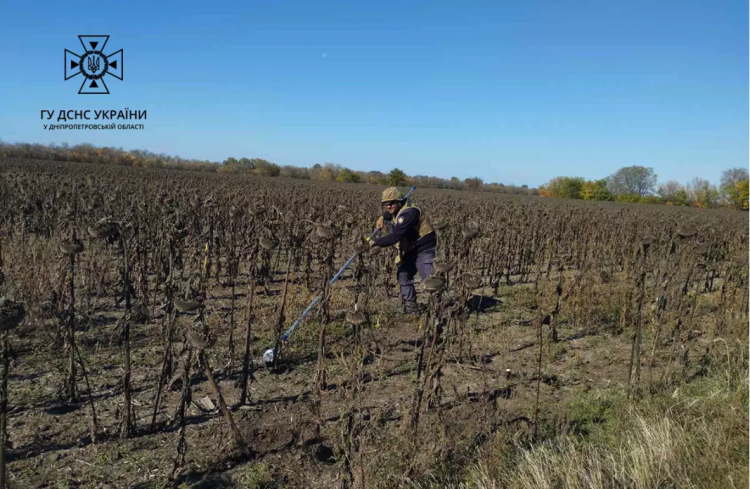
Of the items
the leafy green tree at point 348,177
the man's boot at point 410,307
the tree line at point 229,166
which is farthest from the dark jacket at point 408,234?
the leafy green tree at point 348,177

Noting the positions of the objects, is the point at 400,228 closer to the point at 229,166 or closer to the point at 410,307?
the point at 410,307

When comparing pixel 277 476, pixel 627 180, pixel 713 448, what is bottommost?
pixel 277 476

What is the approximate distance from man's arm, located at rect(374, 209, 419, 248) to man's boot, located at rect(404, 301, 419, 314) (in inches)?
39.5

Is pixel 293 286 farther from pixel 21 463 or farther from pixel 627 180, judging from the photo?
pixel 627 180

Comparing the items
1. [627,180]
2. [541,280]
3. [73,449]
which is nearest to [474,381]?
[73,449]

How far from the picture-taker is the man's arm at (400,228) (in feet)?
21.1

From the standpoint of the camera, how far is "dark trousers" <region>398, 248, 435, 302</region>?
6941mm

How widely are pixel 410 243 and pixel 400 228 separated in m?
0.53

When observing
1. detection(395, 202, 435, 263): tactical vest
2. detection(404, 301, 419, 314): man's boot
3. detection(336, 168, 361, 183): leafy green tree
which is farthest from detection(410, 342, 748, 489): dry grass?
detection(336, 168, 361, 183): leafy green tree

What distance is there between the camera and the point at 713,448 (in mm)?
3338

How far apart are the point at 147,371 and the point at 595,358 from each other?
4.84 meters

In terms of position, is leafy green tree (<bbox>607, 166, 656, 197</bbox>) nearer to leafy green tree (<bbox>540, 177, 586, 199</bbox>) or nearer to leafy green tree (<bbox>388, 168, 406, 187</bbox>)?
leafy green tree (<bbox>540, 177, 586, 199</bbox>)

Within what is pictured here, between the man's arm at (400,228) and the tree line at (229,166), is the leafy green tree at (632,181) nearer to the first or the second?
the tree line at (229,166)

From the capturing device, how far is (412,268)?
285 inches
